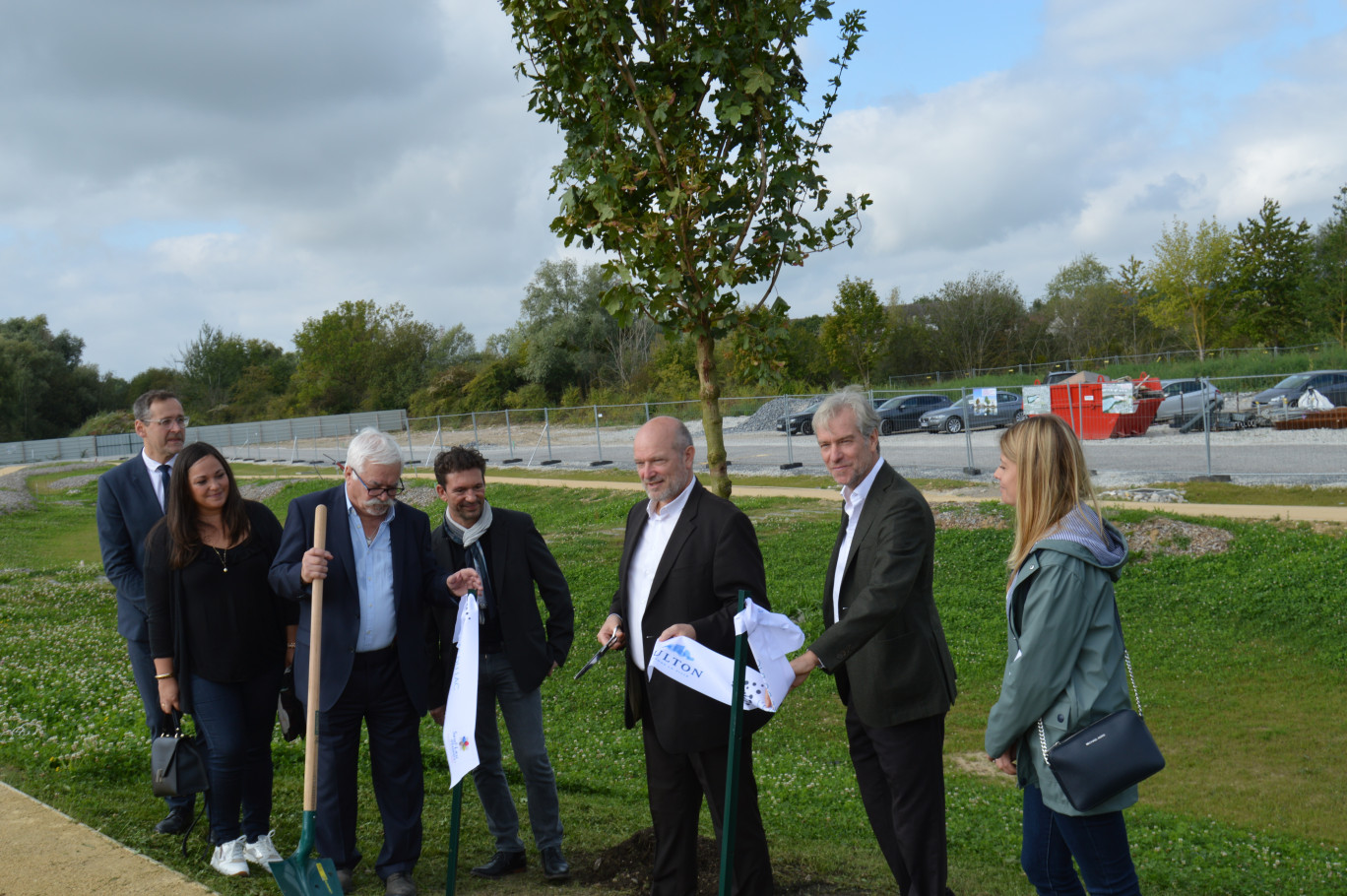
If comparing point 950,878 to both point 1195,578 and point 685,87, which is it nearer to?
point 685,87

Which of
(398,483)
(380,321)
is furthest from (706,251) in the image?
(380,321)

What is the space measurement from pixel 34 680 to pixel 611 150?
6004 millimetres

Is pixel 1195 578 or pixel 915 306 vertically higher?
pixel 915 306

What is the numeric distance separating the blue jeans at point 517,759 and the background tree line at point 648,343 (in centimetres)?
1641

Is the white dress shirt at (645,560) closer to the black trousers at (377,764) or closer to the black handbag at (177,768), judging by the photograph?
the black trousers at (377,764)

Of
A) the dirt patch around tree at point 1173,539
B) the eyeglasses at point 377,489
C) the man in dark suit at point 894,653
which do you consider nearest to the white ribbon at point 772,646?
the man in dark suit at point 894,653

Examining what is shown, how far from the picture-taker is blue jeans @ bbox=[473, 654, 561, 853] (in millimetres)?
4324

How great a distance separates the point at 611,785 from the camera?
6148mm

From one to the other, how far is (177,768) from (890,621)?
3092 millimetres

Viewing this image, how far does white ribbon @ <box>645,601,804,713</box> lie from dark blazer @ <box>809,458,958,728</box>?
18 centimetres

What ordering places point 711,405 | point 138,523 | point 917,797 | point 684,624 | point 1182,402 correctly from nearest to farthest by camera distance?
point 684,624 < point 917,797 < point 138,523 < point 711,405 < point 1182,402

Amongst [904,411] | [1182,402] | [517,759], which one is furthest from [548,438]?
[517,759]

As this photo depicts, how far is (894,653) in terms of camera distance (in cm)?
367

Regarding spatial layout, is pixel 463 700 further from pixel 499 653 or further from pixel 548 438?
pixel 548 438
